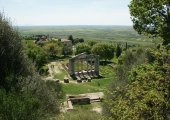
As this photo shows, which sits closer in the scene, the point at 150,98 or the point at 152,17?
the point at 150,98

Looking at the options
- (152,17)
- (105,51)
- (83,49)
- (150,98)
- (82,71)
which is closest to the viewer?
(150,98)

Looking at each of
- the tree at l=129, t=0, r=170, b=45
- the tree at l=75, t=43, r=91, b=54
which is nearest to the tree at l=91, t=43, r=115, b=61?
the tree at l=75, t=43, r=91, b=54

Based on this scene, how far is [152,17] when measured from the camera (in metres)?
23.8

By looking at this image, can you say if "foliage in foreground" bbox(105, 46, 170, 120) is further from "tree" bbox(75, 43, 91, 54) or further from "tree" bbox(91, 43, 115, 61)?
"tree" bbox(75, 43, 91, 54)

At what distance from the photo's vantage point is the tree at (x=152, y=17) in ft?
75.1

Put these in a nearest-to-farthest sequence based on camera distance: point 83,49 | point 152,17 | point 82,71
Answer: point 152,17, point 82,71, point 83,49

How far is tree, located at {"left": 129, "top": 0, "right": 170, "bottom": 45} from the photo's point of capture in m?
22.9

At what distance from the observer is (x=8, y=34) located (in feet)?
68.9

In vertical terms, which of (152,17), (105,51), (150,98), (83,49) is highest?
(152,17)

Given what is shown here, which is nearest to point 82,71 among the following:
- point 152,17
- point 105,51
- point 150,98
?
point 105,51

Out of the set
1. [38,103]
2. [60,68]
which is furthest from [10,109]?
[60,68]

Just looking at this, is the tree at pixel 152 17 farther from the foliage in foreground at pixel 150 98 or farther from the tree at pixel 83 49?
the tree at pixel 83 49

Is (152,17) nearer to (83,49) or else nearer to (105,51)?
(105,51)

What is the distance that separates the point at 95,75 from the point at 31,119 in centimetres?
7162
